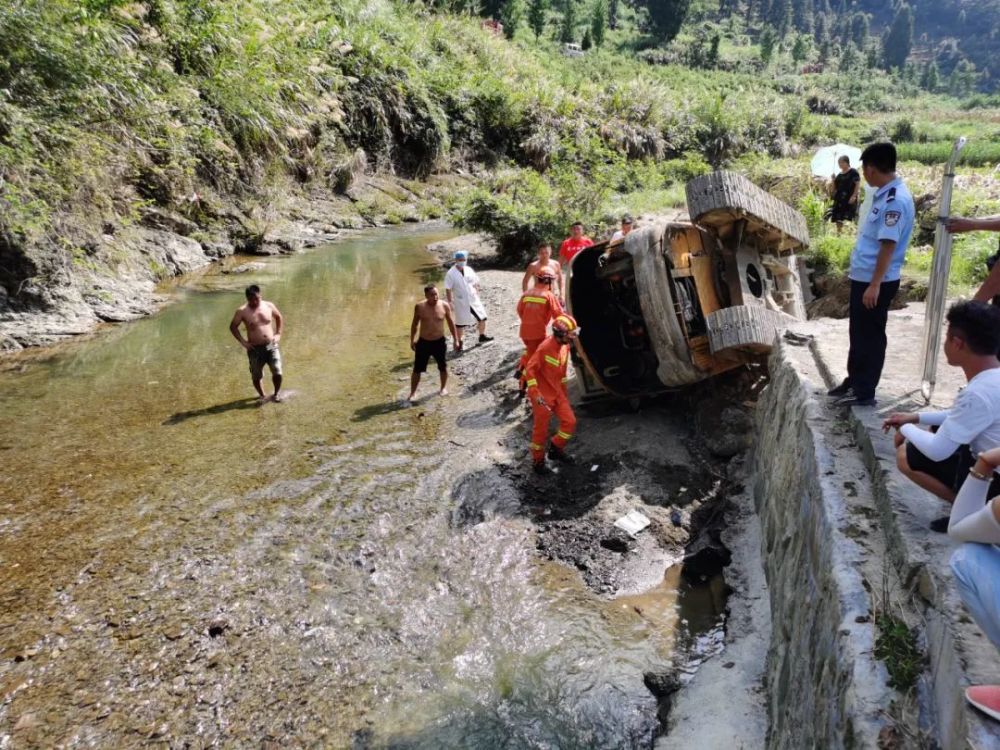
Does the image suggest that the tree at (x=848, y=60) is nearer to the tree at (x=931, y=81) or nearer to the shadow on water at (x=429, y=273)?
the tree at (x=931, y=81)

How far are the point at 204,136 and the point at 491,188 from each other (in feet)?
24.2

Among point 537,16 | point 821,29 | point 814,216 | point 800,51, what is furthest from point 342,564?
point 821,29

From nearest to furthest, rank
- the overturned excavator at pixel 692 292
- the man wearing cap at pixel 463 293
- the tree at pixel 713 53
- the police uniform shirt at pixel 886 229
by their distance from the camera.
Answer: the police uniform shirt at pixel 886 229
the overturned excavator at pixel 692 292
the man wearing cap at pixel 463 293
the tree at pixel 713 53

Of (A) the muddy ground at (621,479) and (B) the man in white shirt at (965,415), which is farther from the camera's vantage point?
(A) the muddy ground at (621,479)

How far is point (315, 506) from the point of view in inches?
222

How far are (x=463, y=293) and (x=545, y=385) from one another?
373 centimetres

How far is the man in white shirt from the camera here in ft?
7.54

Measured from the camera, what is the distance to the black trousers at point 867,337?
12.1 feet

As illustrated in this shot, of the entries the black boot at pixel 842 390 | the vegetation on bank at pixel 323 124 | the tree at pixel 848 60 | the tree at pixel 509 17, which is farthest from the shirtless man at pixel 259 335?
the tree at pixel 848 60

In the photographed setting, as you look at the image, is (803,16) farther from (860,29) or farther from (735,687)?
(735,687)

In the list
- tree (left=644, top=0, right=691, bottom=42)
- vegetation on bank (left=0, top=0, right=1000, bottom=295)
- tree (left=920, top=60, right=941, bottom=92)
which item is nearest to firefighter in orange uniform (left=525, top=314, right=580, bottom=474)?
vegetation on bank (left=0, top=0, right=1000, bottom=295)

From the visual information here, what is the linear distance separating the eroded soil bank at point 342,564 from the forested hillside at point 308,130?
392 cm

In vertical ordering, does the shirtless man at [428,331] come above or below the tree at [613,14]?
below

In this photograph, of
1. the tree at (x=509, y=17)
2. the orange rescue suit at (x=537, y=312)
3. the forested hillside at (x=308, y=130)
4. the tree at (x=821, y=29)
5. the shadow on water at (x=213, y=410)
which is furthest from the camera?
the tree at (x=821, y=29)
